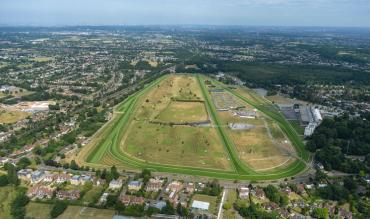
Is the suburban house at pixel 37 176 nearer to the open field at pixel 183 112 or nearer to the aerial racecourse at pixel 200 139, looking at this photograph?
the aerial racecourse at pixel 200 139

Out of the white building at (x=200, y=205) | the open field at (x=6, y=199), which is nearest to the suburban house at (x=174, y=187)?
the white building at (x=200, y=205)

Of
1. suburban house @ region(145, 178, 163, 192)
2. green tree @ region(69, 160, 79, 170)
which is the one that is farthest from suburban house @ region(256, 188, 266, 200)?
green tree @ region(69, 160, 79, 170)

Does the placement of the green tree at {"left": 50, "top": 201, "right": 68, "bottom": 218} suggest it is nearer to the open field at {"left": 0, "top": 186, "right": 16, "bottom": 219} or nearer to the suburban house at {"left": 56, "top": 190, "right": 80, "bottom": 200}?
the suburban house at {"left": 56, "top": 190, "right": 80, "bottom": 200}

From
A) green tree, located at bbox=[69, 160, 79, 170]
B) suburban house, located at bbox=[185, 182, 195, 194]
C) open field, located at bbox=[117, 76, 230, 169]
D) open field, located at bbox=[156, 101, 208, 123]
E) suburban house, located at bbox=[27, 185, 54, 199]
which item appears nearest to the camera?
suburban house, located at bbox=[27, 185, 54, 199]

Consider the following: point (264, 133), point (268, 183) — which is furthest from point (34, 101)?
point (268, 183)

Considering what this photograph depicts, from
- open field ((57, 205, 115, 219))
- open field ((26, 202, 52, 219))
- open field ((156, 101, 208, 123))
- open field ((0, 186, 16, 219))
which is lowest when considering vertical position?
open field ((0, 186, 16, 219))

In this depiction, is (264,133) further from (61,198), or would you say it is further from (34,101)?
(34,101)

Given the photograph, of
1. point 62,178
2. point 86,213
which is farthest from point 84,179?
point 86,213
